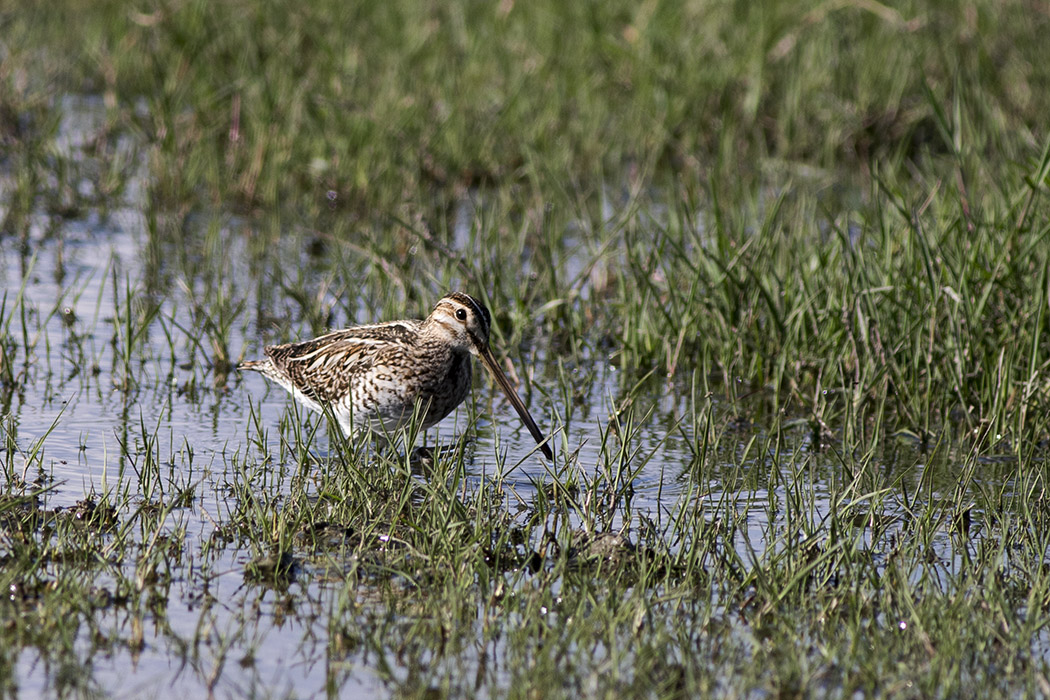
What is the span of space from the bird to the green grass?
8.0 inches

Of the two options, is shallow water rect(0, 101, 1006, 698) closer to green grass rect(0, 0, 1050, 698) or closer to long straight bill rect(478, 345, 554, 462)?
green grass rect(0, 0, 1050, 698)

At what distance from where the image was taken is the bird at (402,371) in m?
5.79

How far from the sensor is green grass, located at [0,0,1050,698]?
3.99m

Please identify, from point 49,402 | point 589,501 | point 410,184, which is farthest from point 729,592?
point 410,184

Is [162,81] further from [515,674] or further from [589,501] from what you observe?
[515,674]

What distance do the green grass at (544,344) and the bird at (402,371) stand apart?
0.67 feet

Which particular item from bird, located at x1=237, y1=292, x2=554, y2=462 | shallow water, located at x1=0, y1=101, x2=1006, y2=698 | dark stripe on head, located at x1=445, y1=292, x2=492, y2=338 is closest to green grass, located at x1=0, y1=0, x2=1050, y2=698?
shallow water, located at x1=0, y1=101, x2=1006, y2=698

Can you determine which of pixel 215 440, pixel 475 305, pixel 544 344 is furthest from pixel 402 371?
pixel 544 344

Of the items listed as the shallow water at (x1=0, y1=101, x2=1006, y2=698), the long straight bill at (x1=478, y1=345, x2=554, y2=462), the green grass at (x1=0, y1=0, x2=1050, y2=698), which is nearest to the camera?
the shallow water at (x1=0, y1=101, x2=1006, y2=698)

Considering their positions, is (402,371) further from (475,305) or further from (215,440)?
(215,440)

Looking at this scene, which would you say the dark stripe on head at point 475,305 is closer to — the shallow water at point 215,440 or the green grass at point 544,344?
the shallow water at point 215,440

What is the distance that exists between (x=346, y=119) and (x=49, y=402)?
3.95m

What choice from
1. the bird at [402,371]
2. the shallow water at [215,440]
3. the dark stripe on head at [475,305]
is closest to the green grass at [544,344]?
the shallow water at [215,440]

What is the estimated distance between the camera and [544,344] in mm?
7402
